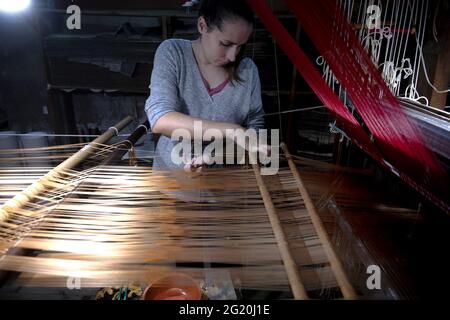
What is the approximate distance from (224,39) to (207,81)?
0.23 metres

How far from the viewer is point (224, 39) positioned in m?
1.17

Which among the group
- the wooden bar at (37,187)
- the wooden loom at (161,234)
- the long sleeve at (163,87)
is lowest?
the wooden loom at (161,234)

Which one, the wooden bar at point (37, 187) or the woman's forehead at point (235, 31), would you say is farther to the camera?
the woman's forehead at point (235, 31)

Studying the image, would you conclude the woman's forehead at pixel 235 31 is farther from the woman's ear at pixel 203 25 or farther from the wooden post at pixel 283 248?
the wooden post at pixel 283 248

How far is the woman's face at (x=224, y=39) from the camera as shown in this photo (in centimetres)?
113

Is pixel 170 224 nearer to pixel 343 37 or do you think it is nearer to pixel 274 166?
pixel 274 166

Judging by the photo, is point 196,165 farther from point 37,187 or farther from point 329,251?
point 329,251

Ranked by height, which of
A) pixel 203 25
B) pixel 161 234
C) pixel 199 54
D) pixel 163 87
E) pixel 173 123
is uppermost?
pixel 203 25

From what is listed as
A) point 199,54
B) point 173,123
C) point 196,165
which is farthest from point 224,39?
point 196,165

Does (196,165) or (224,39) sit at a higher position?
(224,39)

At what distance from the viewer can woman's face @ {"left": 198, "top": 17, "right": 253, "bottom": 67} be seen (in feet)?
3.71

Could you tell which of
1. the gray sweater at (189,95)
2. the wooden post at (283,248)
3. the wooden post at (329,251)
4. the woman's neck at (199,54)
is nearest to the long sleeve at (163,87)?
the gray sweater at (189,95)

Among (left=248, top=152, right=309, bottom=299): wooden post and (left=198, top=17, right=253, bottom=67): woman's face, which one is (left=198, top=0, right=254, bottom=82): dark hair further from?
(left=248, top=152, right=309, bottom=299): wooden post

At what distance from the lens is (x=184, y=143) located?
1323mm
